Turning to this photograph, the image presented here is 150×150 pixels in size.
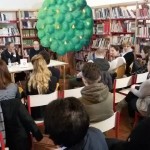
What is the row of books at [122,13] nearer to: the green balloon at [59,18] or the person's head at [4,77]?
the green balloon at [59,18]

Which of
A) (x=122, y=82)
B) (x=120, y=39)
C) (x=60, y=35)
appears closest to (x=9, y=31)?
(x=60, y=35)

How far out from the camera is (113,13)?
6117 millimetres

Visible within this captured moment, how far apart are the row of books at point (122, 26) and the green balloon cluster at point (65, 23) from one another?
603mm

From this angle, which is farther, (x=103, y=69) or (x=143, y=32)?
(x=143, y=32)

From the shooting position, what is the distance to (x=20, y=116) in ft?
7.13

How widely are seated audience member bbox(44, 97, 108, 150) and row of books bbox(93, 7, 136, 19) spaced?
15.7 ft

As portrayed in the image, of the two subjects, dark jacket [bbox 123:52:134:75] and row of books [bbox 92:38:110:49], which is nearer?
dark jacket [bbox 123:52:134:75]

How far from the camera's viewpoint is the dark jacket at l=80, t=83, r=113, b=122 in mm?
2119

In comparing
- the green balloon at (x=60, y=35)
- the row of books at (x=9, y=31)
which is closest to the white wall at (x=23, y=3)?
the row of books at (x=9, y=31)

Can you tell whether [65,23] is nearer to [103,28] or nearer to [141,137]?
[103,28]

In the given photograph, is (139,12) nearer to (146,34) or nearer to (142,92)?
(146,34)

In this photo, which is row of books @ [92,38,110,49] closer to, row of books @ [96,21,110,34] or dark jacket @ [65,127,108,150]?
row of books @ [96,21,110,34]

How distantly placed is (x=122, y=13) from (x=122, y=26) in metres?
0.32

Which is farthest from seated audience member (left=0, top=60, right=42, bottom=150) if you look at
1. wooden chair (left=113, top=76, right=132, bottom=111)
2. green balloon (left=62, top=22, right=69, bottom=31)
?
green balloon (left=62, top=22, right=69, bottom=31)
